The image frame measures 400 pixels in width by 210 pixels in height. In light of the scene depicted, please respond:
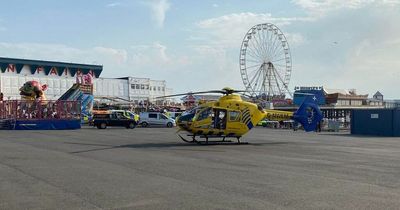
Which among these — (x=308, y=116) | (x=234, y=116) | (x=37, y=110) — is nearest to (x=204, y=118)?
(x=234, y=116)

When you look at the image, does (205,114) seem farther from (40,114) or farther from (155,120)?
(155,120)

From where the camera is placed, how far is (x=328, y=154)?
2011 centimetres

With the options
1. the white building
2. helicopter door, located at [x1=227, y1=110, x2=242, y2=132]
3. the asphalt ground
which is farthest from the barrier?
the white building

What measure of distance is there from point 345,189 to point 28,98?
4280 centimetres

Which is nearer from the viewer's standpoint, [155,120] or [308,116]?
[308,116]

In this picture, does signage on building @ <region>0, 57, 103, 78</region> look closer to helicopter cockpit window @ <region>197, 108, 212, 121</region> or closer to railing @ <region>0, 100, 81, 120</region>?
railing @ <region>0, 100, 81, 120</region>

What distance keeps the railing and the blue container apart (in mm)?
24959

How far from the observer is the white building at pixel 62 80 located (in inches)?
3607

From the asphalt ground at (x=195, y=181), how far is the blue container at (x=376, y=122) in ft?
71.6

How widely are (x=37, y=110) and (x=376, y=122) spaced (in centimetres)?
2938

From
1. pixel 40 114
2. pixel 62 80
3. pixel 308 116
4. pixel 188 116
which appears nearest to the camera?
pixel 188 116

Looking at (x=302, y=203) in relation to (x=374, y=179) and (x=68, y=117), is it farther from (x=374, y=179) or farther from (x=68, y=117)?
(x=68, y=117)

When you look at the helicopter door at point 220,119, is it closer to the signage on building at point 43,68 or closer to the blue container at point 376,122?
the blue container at point 376,122

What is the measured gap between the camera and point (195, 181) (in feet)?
39.6
